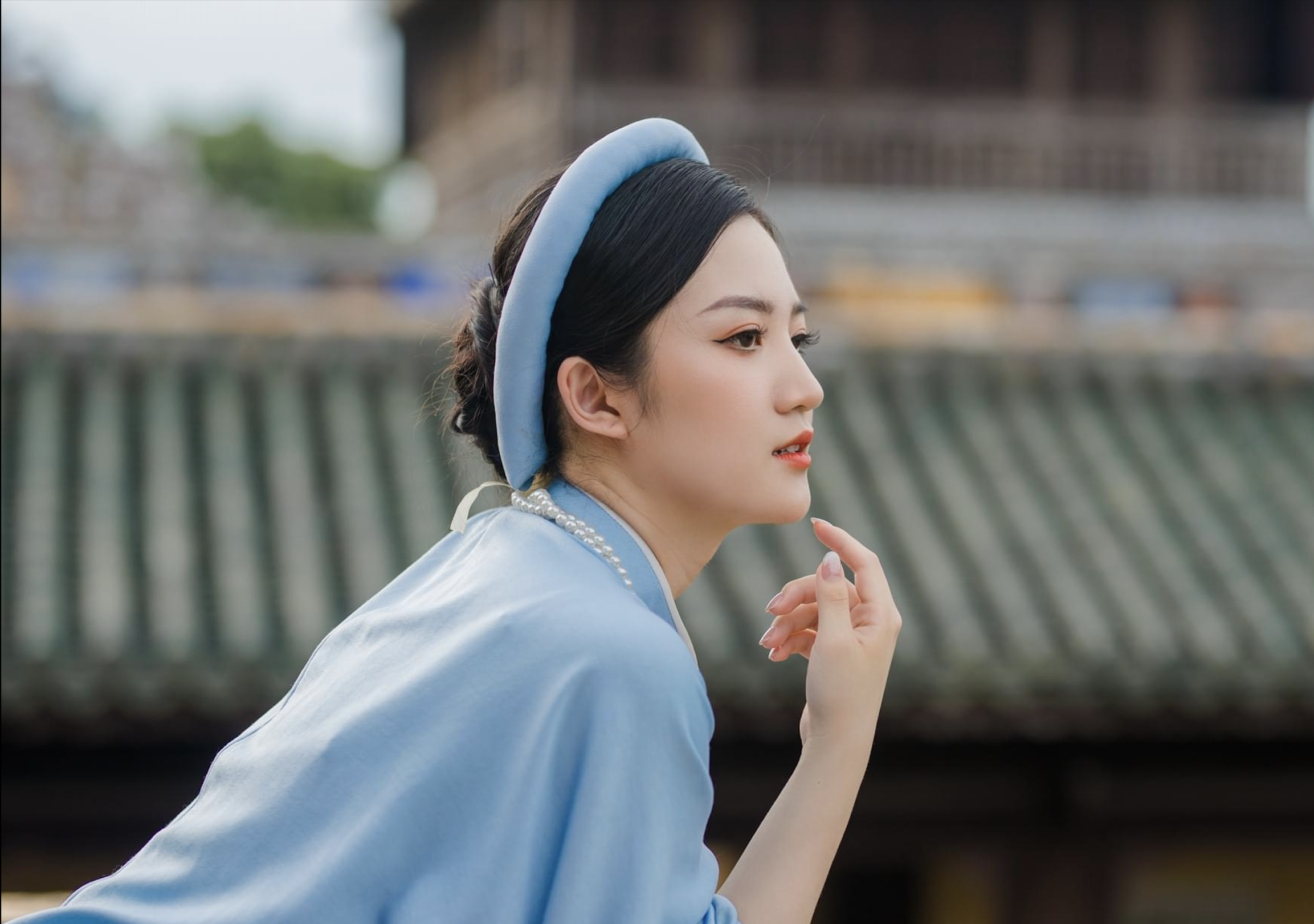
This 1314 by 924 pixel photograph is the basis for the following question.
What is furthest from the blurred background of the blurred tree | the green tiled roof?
the blurred tree

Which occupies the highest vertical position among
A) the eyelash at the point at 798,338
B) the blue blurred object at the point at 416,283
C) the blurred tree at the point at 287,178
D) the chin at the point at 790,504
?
the eyelash at the point at 798,338

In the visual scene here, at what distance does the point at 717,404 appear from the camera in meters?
1.70

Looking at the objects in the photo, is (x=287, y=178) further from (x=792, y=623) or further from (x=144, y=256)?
(x=792, y=623)

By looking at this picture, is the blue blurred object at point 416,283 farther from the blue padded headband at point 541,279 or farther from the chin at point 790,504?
the chin at point 790,504

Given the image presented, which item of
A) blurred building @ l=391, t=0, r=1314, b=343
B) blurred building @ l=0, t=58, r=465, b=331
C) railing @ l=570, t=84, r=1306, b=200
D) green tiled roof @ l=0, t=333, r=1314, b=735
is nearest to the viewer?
green tiled roof @ l=0, t=333, r=1314, b=735

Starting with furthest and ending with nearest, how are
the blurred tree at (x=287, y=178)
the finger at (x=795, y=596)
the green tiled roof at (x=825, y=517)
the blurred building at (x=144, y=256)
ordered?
the blurred tree at (x=287, y=178) → the blurred building at (x=144, y=256) → the green tiled roof at (x=825, y=517) → the finger at (x=795, y=596)

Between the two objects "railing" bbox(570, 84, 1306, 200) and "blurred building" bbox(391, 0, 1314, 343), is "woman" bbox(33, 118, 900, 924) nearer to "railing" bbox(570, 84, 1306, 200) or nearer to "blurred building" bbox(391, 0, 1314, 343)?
"blurred building" bbox(391, 0, 1314, 343)

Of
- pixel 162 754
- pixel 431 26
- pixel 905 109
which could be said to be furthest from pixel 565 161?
pixel 431 26

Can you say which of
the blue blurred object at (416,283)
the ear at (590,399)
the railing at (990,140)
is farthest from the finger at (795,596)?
the railing at (990,140)

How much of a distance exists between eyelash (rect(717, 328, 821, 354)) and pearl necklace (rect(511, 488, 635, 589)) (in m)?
0.25

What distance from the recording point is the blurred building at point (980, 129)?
379 inches

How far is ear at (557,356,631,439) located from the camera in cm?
173

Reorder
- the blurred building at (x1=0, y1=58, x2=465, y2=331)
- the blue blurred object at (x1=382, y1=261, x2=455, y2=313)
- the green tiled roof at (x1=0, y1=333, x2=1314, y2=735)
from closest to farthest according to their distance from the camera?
the green tiled roof at (x1=0, y1=333, x2=1314, y2=735) < the blurred building at (x1=0, y1=58, x2=465, y2=331) < the blue blurred object at (x1=382, y1=261, x2=455, y2=313)

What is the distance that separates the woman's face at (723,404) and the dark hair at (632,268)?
2 cm
